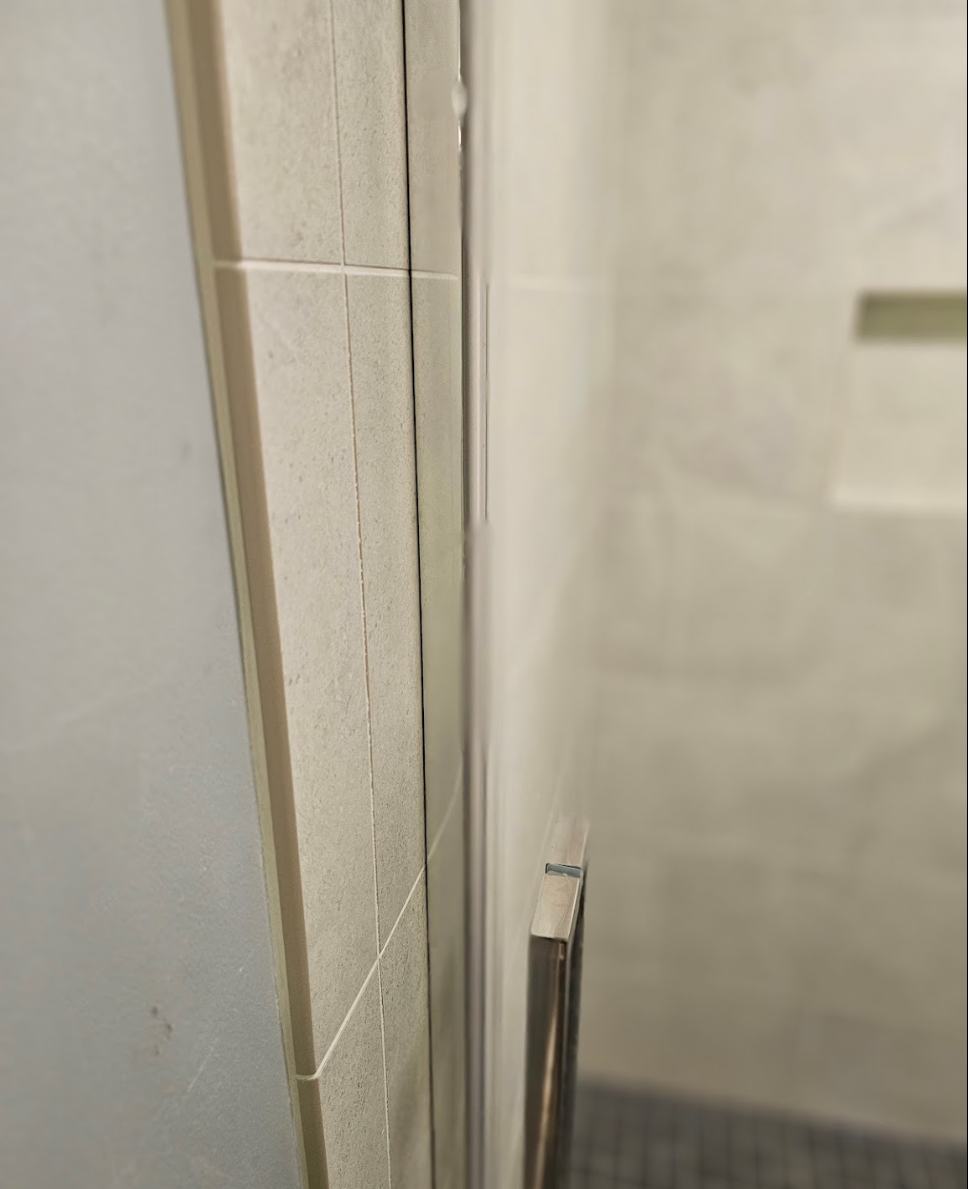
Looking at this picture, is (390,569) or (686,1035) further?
(686,1035)

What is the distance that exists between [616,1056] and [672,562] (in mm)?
1038

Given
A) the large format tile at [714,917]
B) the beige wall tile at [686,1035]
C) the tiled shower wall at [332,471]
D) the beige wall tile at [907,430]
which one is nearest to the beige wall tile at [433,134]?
the tiled shower wall at [332,471]

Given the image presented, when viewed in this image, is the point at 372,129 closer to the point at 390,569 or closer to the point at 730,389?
the point at 390,569

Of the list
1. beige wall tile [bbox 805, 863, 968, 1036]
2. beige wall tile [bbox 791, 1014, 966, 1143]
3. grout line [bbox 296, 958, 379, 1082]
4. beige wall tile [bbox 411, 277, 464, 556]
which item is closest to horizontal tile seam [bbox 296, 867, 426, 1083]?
grout line [bbox 296, 958, 379, 1082]

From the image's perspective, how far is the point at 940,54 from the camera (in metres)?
1.20

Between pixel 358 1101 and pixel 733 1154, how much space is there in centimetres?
142

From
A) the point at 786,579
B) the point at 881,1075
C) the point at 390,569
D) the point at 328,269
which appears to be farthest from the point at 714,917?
the point at 328,269

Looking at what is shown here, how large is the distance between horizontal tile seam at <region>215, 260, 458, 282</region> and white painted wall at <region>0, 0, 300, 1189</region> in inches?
0.8

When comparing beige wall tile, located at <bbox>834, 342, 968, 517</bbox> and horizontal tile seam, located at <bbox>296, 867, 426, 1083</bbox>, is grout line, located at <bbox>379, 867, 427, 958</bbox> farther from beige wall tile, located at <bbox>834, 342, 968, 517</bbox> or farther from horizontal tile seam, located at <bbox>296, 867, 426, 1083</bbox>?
beige wall tile, located at <bbox>834, 342, 968, 517</bbox>

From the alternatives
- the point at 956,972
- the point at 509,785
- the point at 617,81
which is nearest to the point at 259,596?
the point at 509,785

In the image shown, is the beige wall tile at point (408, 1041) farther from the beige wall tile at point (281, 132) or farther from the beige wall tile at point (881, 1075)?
the beige wall tile at point (881, 1075)

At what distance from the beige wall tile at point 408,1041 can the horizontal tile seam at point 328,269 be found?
399 mm

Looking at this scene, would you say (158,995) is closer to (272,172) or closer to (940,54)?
(272,172)

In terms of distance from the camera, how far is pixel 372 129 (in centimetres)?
44
